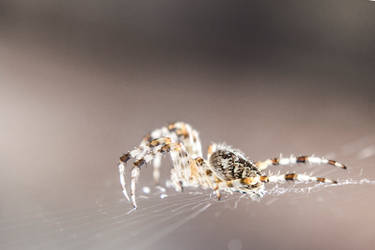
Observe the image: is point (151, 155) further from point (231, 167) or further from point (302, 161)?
point (302, 161)

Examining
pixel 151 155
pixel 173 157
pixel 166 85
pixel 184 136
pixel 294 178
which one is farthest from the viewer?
pixel 166 85

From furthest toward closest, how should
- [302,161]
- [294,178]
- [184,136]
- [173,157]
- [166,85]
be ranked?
[166,85] → [184,136] → [173,157] → [302,161] → [294,178]

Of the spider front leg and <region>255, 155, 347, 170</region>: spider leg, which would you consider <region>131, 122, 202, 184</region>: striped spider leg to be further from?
<region>255, 155, 347, 170</region>: spider leg

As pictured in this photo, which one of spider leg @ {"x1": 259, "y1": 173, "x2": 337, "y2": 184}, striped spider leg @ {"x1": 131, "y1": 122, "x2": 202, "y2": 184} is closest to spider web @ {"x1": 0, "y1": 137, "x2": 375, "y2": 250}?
spider leg @ {"x1": 259, "y1": 173, "x2": 337, "y2": 184}

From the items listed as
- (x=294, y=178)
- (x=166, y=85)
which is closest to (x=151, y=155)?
(x=294, y=178)

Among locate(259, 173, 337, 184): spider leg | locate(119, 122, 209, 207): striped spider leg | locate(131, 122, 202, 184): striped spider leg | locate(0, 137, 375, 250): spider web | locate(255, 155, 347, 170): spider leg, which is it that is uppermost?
locate(131, 122, 202, 184): striped spider leg

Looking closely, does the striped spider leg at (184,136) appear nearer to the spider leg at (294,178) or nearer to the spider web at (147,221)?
the spider web at (147,221)

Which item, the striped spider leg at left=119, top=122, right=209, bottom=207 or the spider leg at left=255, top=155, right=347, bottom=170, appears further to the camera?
the striped spider leg at left=119, top=122, right=209, bottom=207

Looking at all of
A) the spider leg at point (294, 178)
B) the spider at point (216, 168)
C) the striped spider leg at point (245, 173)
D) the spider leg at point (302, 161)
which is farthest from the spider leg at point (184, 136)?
the spider leg at point (294, 178)

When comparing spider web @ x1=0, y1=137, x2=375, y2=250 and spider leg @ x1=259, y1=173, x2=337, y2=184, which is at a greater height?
spider leg @ x1=259, y1=173, x2=337, y2=184
